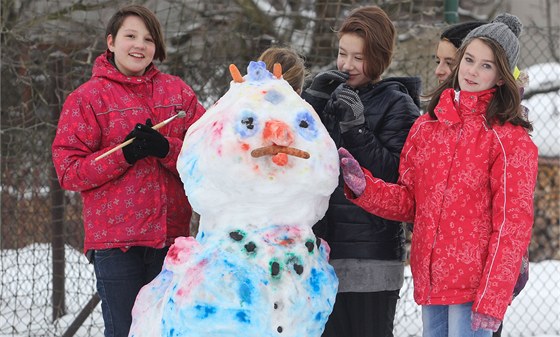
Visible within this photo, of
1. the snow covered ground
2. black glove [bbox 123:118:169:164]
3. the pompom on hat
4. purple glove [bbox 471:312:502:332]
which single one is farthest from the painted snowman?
the snow covered ground

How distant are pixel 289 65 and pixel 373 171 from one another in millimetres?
485

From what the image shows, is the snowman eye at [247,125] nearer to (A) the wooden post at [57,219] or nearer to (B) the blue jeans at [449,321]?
(B) the blue jeans at [449,321]

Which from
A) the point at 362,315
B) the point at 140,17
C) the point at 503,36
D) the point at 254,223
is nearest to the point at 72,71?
the point at 140,17

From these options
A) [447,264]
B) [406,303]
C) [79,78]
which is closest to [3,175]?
[79,78]

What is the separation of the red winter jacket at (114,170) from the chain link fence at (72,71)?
196 centimetres

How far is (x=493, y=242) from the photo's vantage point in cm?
258

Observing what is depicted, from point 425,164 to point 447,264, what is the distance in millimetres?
337

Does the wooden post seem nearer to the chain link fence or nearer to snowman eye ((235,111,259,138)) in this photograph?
the chain link fence

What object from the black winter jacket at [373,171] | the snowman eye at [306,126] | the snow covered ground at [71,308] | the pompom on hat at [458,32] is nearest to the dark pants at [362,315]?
the black winter jacket at [373,171]

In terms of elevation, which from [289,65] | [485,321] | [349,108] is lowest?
[485,321]

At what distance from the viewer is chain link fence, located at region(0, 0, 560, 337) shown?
495cm

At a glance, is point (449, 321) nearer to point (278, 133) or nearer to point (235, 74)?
point (278, 133)

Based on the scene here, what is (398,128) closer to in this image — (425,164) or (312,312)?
(425,164)

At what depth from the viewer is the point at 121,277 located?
2.92m
